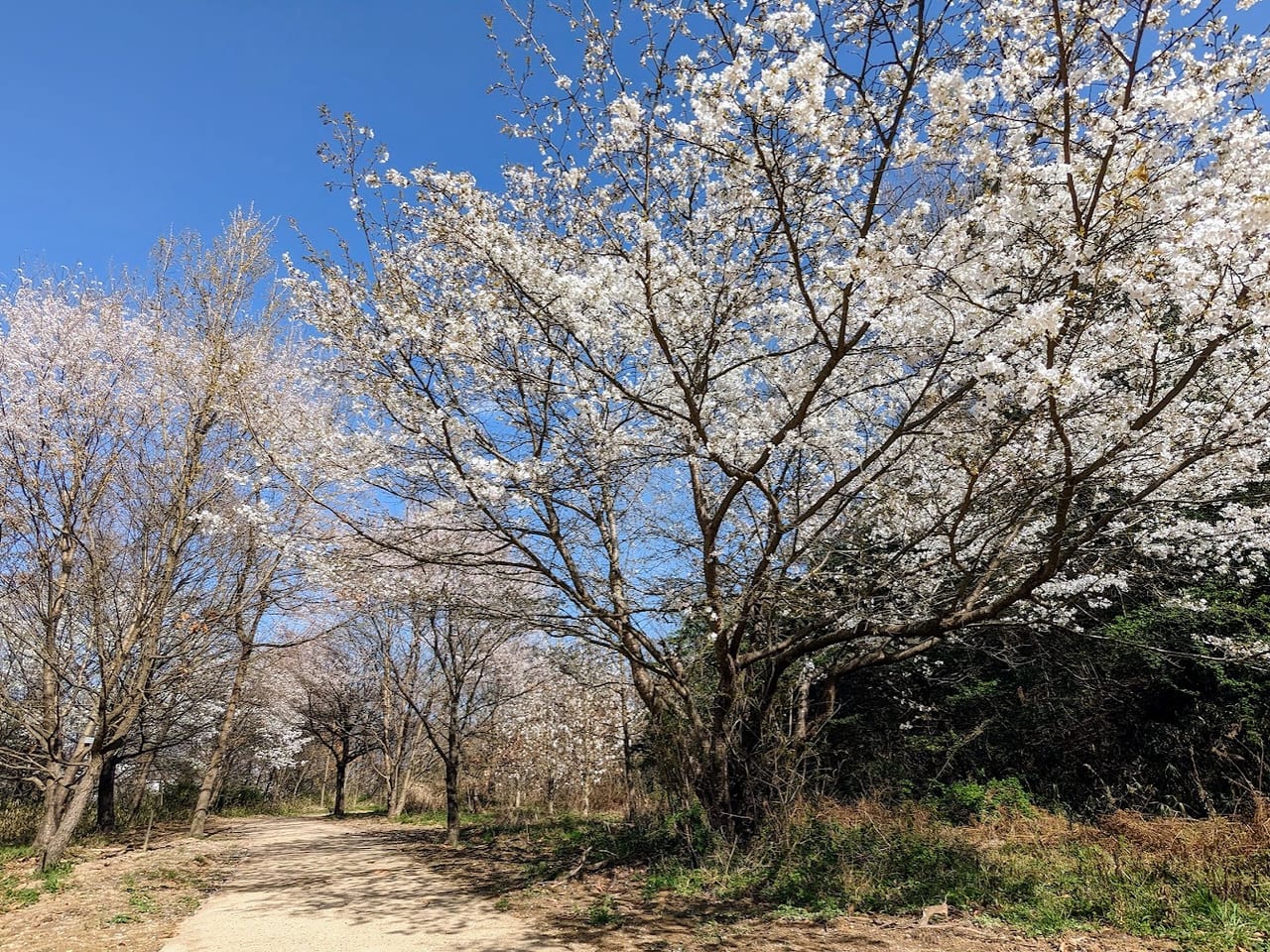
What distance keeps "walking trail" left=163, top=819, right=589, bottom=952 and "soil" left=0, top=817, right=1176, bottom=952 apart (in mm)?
18

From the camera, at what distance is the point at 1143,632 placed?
7.20 m

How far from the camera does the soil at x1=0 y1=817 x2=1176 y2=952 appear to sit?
4.28 meters

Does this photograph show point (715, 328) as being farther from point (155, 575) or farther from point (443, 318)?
point (155, 575)

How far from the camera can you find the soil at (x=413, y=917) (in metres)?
4.28

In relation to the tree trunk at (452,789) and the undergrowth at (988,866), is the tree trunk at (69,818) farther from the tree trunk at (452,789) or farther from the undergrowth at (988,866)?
the undergrowth at (988,866)

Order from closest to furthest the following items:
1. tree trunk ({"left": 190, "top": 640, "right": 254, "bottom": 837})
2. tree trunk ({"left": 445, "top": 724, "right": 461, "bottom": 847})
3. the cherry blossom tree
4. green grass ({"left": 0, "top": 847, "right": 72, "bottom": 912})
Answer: the cherry blossom tree
green grass ({"left": 0, "top": 847, "right": 72, "bottom": 912})
tree trunk ({"left": 445, "top": 724, "right": 461, "bottom": 847})
tree trunk ({"left": 190, "top": 640, "right": 254, "bottom": 837})

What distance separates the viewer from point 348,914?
5457mm

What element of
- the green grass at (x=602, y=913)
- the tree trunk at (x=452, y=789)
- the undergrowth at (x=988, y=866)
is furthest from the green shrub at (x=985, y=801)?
the tree trunk at (x=452, y=789)

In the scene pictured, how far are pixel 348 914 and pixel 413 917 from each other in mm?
579

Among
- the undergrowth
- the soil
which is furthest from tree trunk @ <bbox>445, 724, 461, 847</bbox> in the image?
the undergrowth

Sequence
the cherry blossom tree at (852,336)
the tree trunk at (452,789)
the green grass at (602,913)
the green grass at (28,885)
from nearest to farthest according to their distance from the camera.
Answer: the cherry blossom tree at (852,336) → the green grass at (602,913) → the green grass at (28,885) → the tree trunk at (452,789)

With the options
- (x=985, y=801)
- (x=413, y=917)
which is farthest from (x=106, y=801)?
(x=985, y=801)

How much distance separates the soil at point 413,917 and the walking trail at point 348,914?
0.02m

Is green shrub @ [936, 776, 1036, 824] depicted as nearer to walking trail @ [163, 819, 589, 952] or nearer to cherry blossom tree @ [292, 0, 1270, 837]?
cherry blossom tree @ [292, 0, 1270, 837]
